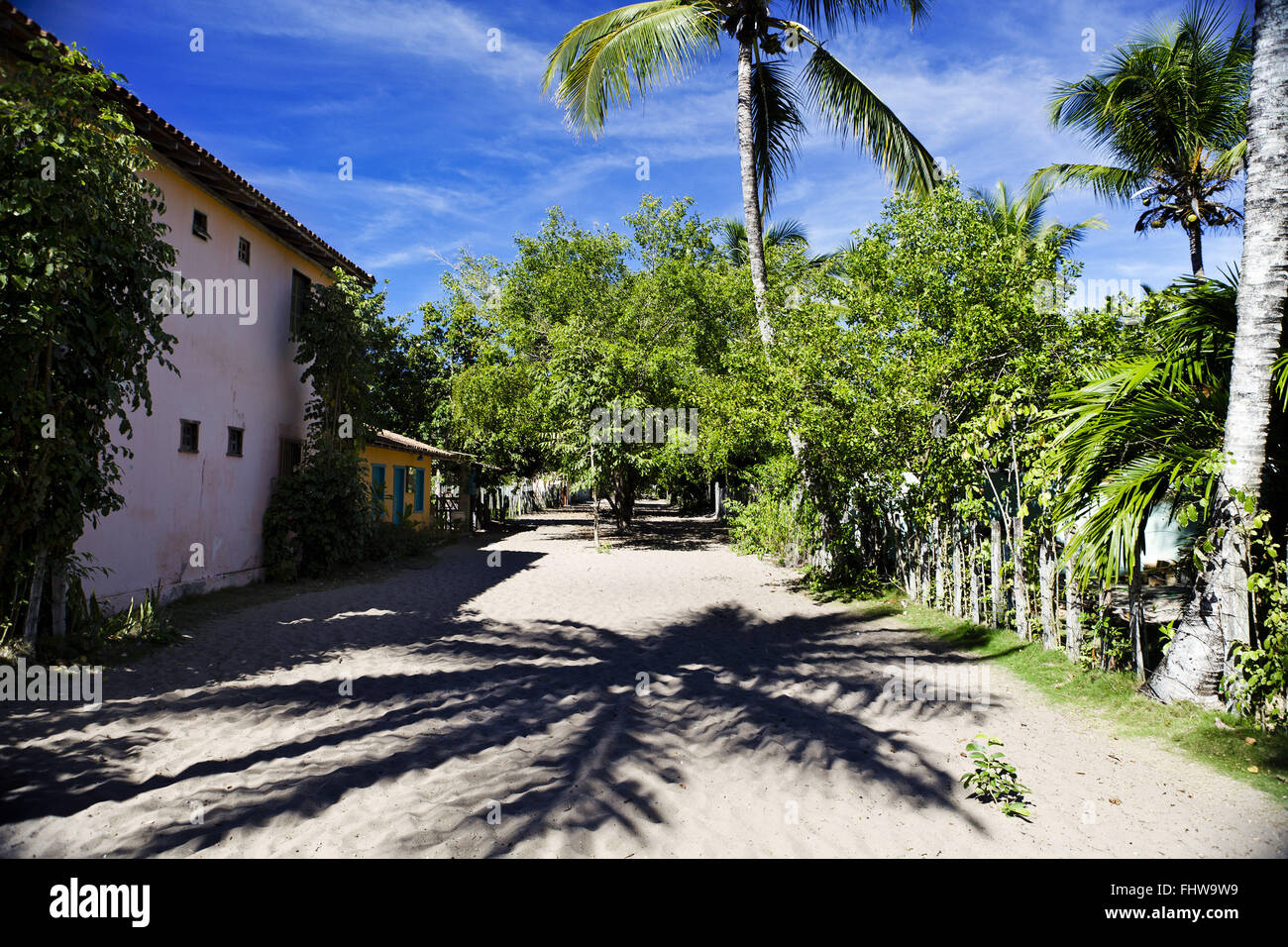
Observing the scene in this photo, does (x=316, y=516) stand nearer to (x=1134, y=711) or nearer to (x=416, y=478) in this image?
(x=416, y=478)

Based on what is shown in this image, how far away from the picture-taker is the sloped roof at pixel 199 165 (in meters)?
6.89

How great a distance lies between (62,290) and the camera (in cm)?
628

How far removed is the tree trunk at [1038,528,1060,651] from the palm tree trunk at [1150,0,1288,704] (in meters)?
1.59

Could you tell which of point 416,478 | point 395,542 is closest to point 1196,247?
point 395,542

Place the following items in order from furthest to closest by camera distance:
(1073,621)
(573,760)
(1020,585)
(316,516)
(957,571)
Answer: (316,516) → (957,571) → (1020,585) → (1073,621) → (573,760)

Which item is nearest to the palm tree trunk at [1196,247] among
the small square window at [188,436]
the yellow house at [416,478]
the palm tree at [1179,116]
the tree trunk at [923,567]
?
the palm tree at [1179,116]

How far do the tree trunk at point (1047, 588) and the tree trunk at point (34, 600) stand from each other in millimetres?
9505

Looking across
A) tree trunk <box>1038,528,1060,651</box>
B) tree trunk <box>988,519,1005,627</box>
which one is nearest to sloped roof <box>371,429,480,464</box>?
tree trunk <box>988,519,1005,627</box>

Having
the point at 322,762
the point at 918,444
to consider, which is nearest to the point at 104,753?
the point at 322,762

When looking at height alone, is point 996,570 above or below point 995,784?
above

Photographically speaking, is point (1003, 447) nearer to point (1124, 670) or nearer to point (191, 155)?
point (1124, 670)

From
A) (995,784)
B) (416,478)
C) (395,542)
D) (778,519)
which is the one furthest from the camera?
(416,478)

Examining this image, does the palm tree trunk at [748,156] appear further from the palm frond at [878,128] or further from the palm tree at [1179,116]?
the palm tree at [1179,116]

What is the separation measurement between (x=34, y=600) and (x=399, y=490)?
14763 millimetres
